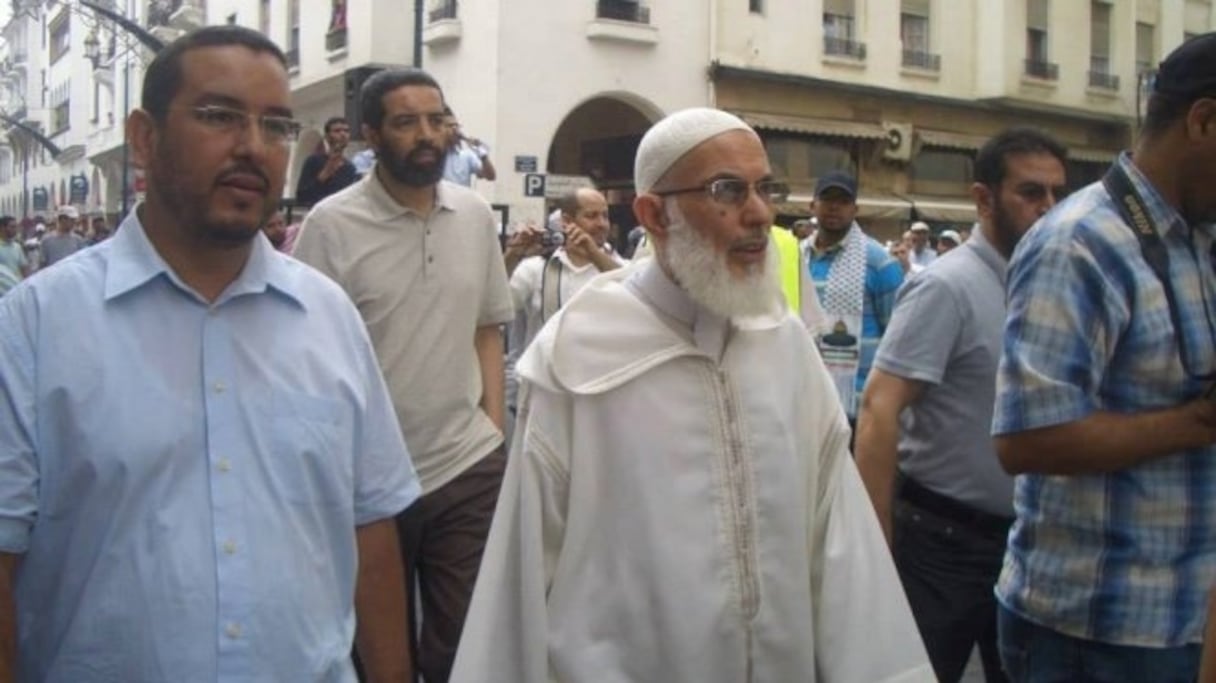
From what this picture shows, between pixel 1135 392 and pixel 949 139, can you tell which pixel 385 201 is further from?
pixel 949 139

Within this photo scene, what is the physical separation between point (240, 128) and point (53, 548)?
0.80m

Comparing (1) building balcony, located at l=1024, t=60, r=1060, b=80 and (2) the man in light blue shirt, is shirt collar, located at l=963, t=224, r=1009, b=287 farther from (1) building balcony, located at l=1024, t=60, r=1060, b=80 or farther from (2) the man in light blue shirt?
(1) building balcony, located at l=1024, t=60, r=1060, b=80

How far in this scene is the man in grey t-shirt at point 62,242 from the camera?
24.1m

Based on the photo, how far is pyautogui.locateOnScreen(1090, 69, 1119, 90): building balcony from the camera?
36.2 m

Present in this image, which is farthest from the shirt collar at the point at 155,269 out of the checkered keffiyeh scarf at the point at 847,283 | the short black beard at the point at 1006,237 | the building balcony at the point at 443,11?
the building balcony at the point at 443,11

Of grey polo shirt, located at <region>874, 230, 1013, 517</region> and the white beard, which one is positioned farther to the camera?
grey polo shirt, located at <region>874, 230, 1013, 517</region>

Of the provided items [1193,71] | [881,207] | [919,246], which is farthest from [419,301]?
[881,207]

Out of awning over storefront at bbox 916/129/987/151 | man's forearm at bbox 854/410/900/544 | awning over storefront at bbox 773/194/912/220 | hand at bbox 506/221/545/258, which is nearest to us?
man's forearm at bbox 854/410/900/544

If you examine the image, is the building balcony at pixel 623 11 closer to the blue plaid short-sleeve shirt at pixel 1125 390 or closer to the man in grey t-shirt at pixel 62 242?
the man in grey t-shirt at pixel 62 242

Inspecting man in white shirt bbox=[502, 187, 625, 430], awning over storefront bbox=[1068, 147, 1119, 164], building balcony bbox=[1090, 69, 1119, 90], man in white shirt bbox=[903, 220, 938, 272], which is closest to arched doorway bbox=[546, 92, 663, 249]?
man in white shirt bbox=[903, 220, 938, 272]

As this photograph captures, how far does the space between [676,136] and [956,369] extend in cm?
171

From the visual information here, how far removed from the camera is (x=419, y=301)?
16.4 feet

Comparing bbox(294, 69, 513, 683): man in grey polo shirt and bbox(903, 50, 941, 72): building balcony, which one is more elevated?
bbox(903, 50, 941, 72): building balcony

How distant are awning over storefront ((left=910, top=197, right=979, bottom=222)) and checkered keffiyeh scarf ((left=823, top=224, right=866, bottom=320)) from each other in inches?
989
